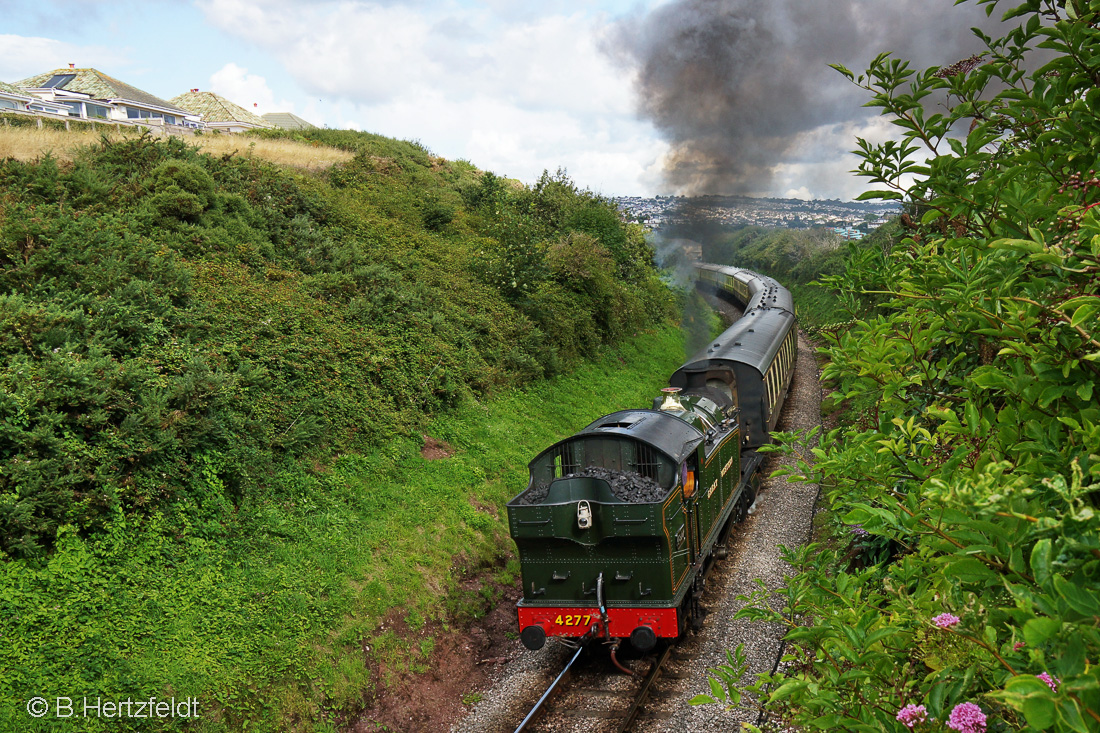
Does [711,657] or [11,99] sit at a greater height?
[11,99]

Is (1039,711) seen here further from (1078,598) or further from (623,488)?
(623,488)

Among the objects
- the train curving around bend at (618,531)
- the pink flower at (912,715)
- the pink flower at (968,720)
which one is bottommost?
the train curving around bend at (618,531)

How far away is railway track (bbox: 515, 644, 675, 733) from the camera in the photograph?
25.8 ft

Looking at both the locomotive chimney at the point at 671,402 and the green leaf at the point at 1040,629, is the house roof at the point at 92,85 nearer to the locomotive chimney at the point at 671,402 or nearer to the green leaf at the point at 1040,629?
the locomotive chimney at the point at 671,402

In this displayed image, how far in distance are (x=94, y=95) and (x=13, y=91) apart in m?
5.16

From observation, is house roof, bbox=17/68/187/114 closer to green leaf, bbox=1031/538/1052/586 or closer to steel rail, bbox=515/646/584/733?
steel rail, bbox=515/646/584/733

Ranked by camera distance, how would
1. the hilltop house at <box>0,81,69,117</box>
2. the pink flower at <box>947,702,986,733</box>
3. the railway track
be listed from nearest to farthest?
1. the pink flower at <box>947,702,986,733</box>
2. the railway track
3. the hilltop house at <box>0,81,69,117</box>

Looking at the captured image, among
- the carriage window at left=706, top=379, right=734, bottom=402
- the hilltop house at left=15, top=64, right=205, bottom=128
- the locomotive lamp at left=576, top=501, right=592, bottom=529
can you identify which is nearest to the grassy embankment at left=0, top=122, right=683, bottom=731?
the locomotive lamp at left=576, top=501, right=592, bottom=529

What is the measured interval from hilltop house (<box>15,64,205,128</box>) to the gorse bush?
45.2m

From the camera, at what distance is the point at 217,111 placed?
4703 cm

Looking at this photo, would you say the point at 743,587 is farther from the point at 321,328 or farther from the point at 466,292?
the point at 466,292

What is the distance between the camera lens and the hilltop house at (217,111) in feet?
149

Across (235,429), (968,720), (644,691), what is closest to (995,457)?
(968,720)

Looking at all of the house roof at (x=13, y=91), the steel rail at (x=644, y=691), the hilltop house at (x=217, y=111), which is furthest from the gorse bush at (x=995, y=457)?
the hilltop house at (x=217, y=111)
